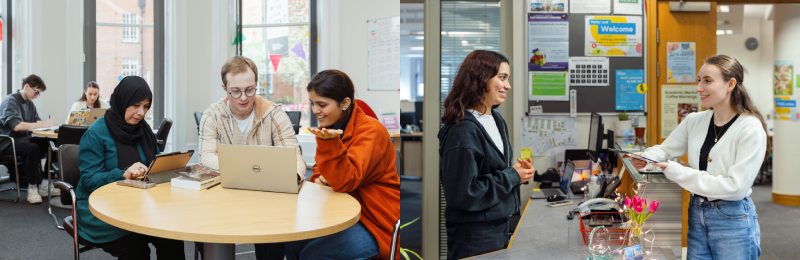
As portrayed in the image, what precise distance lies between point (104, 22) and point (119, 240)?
45.2 inches

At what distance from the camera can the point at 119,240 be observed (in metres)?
2.10

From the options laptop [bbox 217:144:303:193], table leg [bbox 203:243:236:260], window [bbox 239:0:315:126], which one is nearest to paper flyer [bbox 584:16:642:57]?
laptop [bbox 217:144:303:193]

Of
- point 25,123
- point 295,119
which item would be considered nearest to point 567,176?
point 295,119

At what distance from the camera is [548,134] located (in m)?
1.35

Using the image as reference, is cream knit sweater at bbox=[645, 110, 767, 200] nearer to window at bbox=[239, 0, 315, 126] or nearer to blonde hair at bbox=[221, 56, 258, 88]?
window at bbox=[239, 0, 315, 126]

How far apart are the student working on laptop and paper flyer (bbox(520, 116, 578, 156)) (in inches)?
2.5

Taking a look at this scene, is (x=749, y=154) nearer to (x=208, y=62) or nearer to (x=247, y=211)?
(x=247, y=211)

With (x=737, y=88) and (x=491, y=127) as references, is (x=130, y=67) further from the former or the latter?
(x=737, y=88)

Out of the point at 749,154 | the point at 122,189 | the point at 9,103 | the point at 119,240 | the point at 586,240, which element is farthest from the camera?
the point at 9,103

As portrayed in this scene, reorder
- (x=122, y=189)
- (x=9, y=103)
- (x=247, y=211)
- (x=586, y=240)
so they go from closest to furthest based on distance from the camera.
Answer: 1. (x=586, y=240)
2. (x=247, y=211)
3. (x=122, y=189)
4. (x=9, y=103)

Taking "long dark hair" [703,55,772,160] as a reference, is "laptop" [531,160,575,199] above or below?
below

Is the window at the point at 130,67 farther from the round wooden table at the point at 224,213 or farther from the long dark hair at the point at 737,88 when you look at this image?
the long dark hair at the point at 737,88

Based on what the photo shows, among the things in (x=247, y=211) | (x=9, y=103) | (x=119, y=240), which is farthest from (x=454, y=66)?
(x=9, y=103)

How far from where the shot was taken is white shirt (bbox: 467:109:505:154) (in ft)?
4.11
